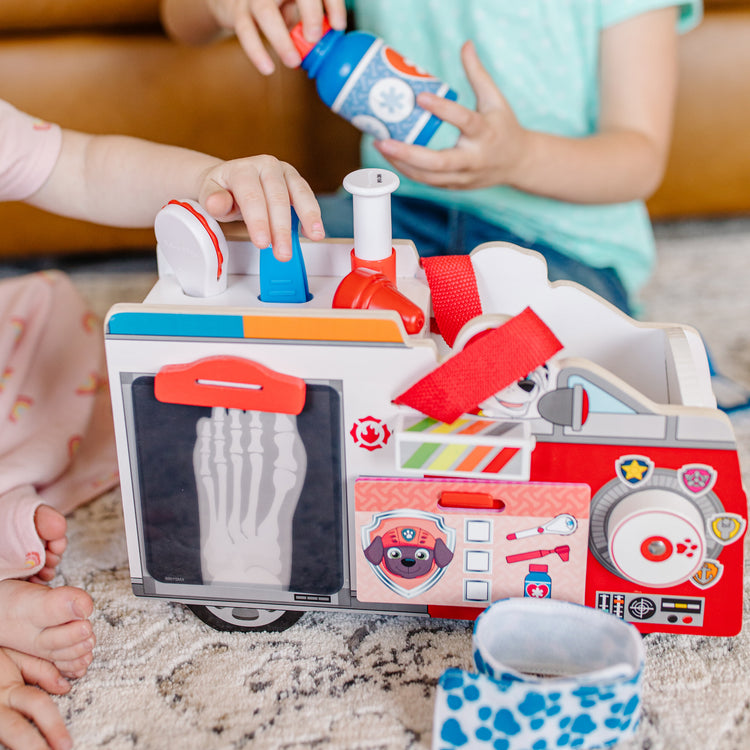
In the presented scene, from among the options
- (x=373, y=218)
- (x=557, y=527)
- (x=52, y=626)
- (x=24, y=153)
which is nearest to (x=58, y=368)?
(x=24, y=153)

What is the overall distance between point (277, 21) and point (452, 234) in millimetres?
268

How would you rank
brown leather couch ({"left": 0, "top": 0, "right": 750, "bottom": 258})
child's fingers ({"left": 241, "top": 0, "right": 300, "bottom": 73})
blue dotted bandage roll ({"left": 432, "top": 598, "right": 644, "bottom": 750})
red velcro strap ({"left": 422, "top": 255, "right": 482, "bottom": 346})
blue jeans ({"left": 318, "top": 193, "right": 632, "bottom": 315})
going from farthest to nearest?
brown leather couch ({"left": 0, "top": 0, "right": 750, "bottom": 258}) → blue jeans ({"left": 318, "top": 193, "right": 632, "bottom": 315}) → child's fingers ({"left": 241, "top": 0, "right": 300, "bottom": 73}) → red velcro strap ({"left": 422, "top": 255, "right": 482, "bottom": 346}) → blue dotted bandage roll ({"left": 432, "top": 598, "right": 644, "bottom": 750})

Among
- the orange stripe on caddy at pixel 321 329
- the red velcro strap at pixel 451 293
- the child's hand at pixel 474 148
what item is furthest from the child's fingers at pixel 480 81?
the orange stripe on caddy at pixel 321 329

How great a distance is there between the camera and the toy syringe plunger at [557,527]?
55cm

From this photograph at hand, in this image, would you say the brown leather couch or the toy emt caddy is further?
the brown leather couch

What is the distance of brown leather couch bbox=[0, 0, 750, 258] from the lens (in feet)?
3.74

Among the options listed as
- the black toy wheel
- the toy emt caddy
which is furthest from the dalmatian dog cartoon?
the black toy wheel

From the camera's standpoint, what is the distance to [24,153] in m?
0.76

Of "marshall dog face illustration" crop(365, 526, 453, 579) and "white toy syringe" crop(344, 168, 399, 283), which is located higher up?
"white toy syringe" crop(344, 168, 399, 283)

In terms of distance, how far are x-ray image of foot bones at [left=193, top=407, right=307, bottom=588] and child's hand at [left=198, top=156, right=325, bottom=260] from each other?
0.11 meters

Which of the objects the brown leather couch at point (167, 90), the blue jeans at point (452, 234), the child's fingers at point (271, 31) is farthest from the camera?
the brown leather couch at point (167, 90)

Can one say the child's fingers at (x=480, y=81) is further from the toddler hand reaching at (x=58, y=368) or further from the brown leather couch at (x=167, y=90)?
the brown leather couch at (x=167, y=90)

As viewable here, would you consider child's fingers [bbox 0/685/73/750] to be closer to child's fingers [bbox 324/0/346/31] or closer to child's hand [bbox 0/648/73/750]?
child's hand [bbox 0/648/73/750]

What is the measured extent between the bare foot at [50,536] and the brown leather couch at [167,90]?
55cm
